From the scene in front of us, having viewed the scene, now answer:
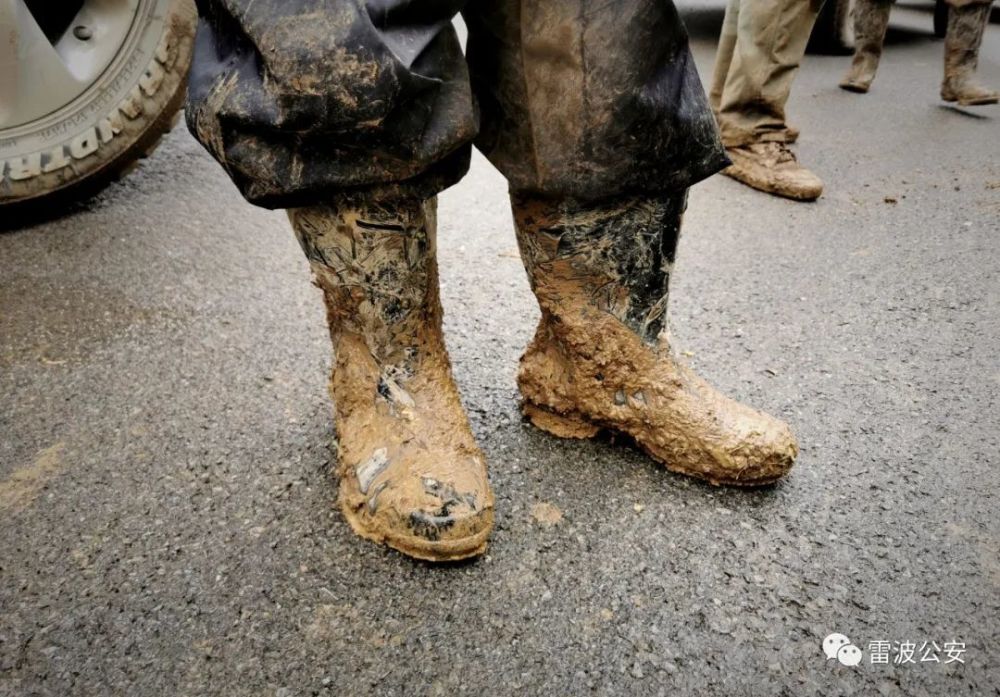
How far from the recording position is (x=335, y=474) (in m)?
1.06

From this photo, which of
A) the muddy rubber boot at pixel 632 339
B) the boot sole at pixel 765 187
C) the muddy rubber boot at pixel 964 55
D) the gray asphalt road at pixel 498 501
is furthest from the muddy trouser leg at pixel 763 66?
the muddy rubber boot at pixel 632 339

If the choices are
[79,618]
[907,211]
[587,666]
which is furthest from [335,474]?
[907,211]

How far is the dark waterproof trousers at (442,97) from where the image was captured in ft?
2.27

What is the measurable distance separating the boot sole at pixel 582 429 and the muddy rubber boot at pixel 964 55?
2762mm

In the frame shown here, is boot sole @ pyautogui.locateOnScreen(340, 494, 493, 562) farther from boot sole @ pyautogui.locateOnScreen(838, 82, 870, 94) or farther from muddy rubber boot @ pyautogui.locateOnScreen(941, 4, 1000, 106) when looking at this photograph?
boot sole @ pyautogui.locateOnScreen(838, 82, 870, 94)

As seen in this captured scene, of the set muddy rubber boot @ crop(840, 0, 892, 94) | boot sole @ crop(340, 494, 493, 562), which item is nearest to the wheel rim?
boot sole @ crop(340, 494, 493, 562)

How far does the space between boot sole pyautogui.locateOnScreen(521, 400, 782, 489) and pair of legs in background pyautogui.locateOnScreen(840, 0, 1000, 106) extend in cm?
276

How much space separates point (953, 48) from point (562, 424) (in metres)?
2.86

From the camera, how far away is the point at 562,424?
3.71 ft

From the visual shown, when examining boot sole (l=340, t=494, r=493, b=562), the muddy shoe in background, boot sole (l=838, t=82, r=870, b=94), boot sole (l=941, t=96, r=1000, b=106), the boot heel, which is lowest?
boot sole (l=838, t=82, r=870, b=94)

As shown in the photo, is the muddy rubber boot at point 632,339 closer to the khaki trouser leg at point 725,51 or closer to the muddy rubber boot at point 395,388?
the muddy rubber boot at point 395,388

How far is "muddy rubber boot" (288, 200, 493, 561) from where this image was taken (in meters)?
0.87

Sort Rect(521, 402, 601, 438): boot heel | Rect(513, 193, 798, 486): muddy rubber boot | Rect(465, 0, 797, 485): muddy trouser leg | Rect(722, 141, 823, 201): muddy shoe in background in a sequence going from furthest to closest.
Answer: Rect(722, 141, 823, 201): muddy shoe in background < Rect(521, 402, 601, 438): boot heel < Rect(513, 193, 798, 486): muddy rubber boot < Rect(465, 0, 797, 485): muddy trouser leg

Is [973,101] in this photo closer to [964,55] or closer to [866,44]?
[964,55]
